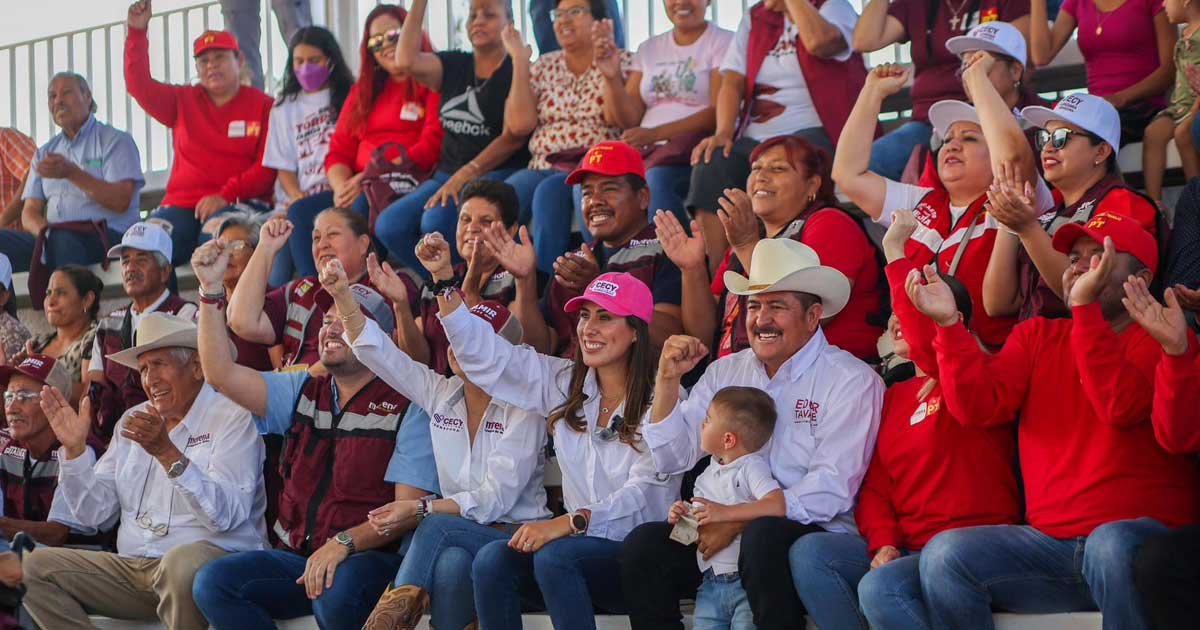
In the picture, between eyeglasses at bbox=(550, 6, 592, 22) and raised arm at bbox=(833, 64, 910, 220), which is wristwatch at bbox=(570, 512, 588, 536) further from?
eyeglasses at bbox=(550, 6, 592, 22)

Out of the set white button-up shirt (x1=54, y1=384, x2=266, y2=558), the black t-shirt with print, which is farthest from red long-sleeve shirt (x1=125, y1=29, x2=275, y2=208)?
white button-up shirt (x1=54, y1=384, x2=266, y2=558)

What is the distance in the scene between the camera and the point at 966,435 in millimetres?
4090

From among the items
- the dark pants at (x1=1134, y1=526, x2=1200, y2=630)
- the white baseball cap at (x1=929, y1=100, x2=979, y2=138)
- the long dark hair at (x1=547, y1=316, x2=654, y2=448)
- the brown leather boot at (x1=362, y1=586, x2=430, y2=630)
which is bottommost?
the brown leather boot at (x1=362, y1=586, x2=430, y2=630)

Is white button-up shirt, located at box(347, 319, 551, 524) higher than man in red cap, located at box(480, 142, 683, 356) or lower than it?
lower

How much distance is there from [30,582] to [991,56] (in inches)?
149

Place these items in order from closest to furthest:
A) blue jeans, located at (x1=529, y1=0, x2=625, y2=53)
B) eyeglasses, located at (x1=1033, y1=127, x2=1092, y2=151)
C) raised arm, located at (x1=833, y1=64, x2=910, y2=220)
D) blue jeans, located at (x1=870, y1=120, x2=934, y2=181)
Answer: eyeglasses, located at (x1=1033, y1=127, x2=1092, y2=151) → raised arm, located at (x1=833, y1=64, x2=910, y2=220) → blue jeans, located at (x1=870, y1=120, x2=934, y2=181) → blue jeans, located at (x1=529, y1=0, x2=625, y2=53)

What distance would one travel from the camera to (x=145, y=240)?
661 cm

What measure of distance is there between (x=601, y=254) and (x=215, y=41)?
3324mm

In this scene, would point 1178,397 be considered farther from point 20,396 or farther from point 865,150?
point 20,396

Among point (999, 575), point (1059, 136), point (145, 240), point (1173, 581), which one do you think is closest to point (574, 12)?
point (145, 240)

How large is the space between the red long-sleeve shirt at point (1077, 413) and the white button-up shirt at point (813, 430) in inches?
15.3

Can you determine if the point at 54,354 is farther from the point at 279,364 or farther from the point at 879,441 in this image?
the point at 879,441

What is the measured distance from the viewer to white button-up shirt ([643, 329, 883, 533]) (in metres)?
4.19

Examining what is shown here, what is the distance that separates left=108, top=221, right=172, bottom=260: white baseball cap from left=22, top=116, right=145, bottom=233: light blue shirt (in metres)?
1.46
